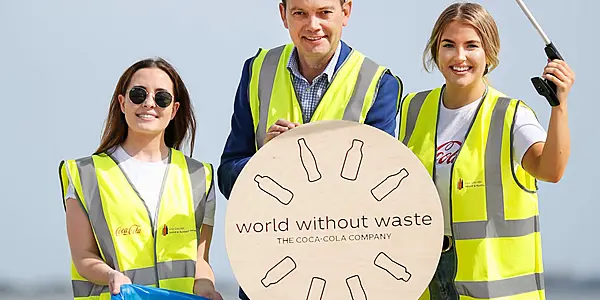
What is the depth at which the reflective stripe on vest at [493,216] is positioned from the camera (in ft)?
11.9

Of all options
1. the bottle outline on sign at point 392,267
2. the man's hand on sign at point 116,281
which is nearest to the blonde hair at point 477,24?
the bottle outline on sign at point 392,267

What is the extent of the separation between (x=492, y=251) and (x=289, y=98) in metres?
0.93

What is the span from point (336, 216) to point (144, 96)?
929 millimetres

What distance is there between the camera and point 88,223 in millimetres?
3619

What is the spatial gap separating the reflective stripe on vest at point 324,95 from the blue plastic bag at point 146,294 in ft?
2.00

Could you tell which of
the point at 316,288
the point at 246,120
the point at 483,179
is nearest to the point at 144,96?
the point at 246,120

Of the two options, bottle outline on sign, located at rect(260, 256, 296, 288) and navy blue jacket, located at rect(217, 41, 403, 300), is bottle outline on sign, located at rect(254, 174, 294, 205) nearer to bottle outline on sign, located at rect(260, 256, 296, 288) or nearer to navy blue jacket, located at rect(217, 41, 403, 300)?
bottle outline on sign, located at rect(260, 256, 296, 288)

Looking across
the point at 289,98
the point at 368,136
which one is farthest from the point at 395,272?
the point at 289,98

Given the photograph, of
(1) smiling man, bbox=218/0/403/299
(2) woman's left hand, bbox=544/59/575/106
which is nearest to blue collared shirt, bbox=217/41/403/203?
(1) smiling man, bbox=218/0/403/299

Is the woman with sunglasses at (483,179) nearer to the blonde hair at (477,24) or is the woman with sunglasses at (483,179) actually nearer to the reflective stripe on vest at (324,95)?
the blonde hair at (477,24)

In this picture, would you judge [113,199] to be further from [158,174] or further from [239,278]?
[239,278]

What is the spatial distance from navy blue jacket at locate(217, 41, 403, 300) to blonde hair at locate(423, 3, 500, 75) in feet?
0.90

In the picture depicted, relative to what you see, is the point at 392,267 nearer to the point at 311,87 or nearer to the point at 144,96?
the point at 311,87

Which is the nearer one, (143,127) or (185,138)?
(143,127)
